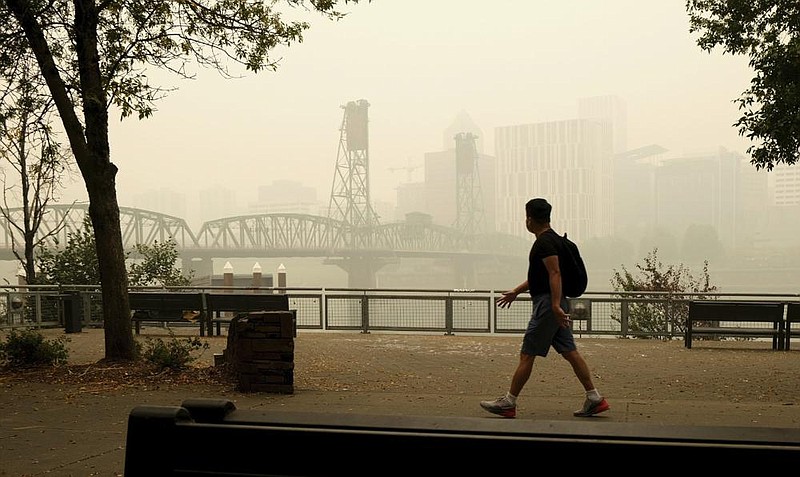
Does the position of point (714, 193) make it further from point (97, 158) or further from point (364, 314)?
point (97, 158)

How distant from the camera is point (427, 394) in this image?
7242 mm

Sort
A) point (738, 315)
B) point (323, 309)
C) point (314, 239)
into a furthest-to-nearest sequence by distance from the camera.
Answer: point (314, 239) → point (323, 309) → point (738, 315)

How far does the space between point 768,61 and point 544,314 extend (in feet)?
20.3

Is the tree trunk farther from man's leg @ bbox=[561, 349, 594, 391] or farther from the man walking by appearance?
man's leg @ bbox=[561, 349, 594, 391]

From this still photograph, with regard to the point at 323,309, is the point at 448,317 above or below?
below

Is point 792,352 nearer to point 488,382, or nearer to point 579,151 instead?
point 488,382

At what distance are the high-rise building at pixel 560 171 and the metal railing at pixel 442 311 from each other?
182ft

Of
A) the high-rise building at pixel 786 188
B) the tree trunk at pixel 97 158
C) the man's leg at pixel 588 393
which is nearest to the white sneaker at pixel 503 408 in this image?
the man's leg at pixel 588 393

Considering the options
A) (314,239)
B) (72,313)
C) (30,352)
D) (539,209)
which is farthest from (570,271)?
(314,239)

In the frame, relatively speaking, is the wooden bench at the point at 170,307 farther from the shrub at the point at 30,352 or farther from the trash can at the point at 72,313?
the shrub at the point at 30,352

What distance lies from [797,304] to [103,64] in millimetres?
10600

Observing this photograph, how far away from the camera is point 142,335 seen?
570 inches

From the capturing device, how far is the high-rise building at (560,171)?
73.6m

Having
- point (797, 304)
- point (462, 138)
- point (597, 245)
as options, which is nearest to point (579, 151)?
point (462, 138)
